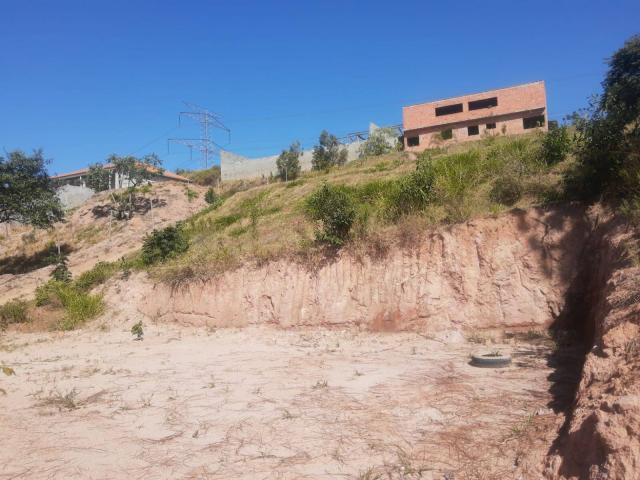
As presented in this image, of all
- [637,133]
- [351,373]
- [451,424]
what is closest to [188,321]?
[351,373]

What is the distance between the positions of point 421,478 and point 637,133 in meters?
8.11

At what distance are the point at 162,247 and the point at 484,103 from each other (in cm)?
2730

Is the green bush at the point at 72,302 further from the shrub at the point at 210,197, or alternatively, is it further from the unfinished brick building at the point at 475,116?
the unfinished brick building at the point at 475,116

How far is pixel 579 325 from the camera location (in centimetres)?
902

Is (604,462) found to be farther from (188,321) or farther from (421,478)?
(188,321)

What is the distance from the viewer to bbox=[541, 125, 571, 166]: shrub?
12.1 m

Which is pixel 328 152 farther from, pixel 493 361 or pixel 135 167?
pixel 493 361

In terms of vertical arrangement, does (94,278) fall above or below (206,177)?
below

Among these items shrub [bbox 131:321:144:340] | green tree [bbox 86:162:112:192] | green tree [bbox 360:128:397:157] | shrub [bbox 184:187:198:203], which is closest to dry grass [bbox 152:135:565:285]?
shrub [bbox 131:321:144:340]

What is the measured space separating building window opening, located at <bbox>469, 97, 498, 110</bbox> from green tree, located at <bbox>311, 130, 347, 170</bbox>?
10.5m

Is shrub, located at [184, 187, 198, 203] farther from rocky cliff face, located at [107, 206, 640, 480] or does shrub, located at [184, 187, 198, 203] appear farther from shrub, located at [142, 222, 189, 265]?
rocky cliff face, located at [107, 206, 640, 480]

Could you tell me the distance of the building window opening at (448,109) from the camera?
1401 inches

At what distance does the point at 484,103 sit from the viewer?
34688 millimetres

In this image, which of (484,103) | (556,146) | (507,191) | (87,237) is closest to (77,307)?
(507,191)
